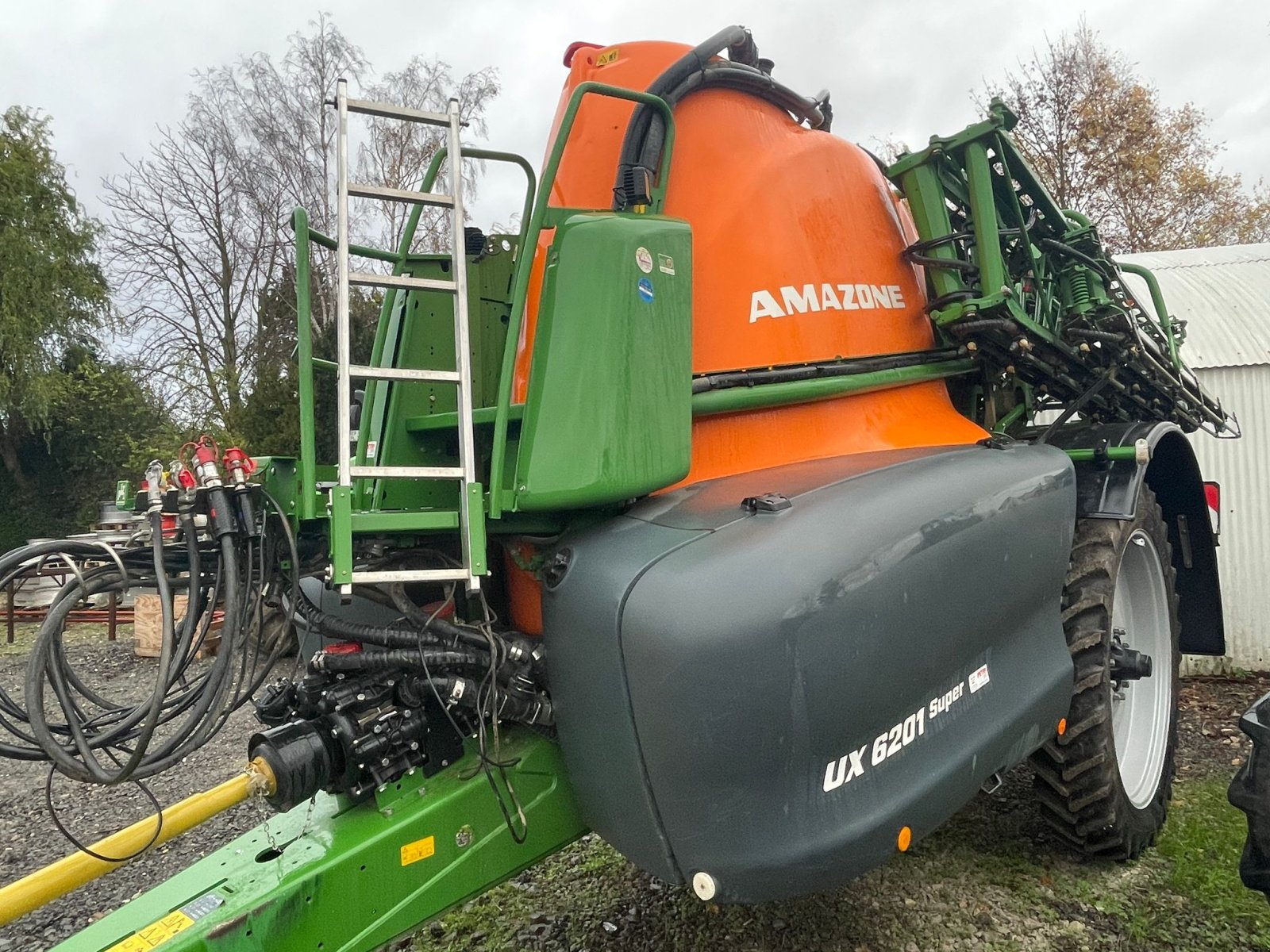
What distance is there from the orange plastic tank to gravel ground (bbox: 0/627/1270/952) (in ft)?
5.22

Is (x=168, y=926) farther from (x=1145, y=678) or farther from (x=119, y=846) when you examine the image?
(x=1145, y=678)

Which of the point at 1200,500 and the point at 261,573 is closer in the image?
the point at 261,573

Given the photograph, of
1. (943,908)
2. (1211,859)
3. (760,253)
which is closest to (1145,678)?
(1211,859)

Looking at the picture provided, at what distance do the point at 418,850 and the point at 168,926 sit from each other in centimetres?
53

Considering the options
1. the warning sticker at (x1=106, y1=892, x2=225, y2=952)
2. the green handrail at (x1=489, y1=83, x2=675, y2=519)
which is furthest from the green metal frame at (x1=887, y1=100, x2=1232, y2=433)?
the warning sticker at (x1=106, y1=892, x2=225, y2=952)

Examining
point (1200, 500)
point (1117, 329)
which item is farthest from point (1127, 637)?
point (1117, 329)

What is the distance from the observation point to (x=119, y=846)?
1.98m

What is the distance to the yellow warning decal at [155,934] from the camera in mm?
1733

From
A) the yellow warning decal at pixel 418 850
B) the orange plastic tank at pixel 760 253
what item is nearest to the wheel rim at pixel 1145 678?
the orange plastic tank at pixel 760 253

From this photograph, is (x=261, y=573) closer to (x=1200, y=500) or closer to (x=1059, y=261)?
(x=1059, y=261)

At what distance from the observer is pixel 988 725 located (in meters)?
2.39

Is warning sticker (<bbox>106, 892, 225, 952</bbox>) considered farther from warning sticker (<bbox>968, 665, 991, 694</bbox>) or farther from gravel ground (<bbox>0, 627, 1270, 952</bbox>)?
warning sticker (<bbox>968, 665, 991, 694</bbox>)

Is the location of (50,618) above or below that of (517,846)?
above

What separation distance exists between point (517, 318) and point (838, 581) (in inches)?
38.7
